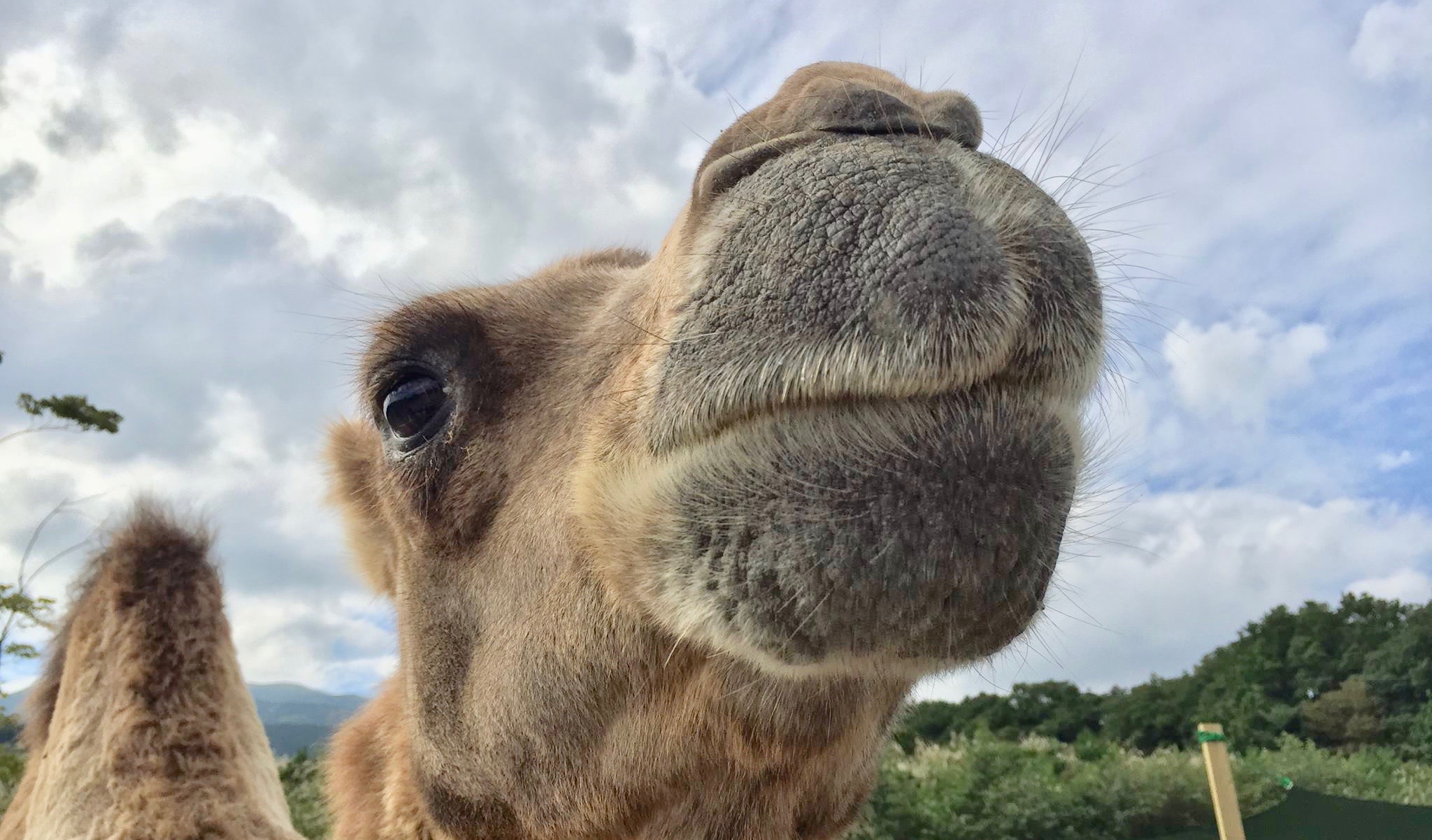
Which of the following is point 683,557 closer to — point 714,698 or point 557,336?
point 714,698

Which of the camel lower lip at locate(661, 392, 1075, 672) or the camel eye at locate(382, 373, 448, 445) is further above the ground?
the camel eye at locate(382, 373, 448, 445)

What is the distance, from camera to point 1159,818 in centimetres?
1390

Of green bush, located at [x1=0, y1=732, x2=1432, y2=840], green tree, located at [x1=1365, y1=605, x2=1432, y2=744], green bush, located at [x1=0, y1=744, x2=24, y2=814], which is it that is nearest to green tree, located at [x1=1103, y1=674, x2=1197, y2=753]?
green tree, located at [x1=1365, y1=605, x2=1432, y2=744]

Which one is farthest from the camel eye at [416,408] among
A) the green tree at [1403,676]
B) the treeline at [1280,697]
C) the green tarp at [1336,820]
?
the green tree at [1403,676]

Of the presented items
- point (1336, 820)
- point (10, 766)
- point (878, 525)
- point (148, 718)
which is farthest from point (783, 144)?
point (10, 766)

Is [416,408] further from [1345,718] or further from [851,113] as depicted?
[1345,718]

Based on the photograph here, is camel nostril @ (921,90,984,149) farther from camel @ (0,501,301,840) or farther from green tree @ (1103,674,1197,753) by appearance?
green tree @ (1103,674,1197,753)

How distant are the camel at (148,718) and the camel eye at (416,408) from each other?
1481mm

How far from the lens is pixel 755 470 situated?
1498 millimetres

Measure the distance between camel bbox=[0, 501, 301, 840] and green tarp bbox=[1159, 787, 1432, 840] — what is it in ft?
34.5

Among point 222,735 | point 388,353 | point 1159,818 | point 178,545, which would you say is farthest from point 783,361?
point 1159,818

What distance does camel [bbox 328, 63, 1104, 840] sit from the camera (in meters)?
1.42

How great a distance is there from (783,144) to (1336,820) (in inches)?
455

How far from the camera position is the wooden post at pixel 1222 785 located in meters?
5.07
